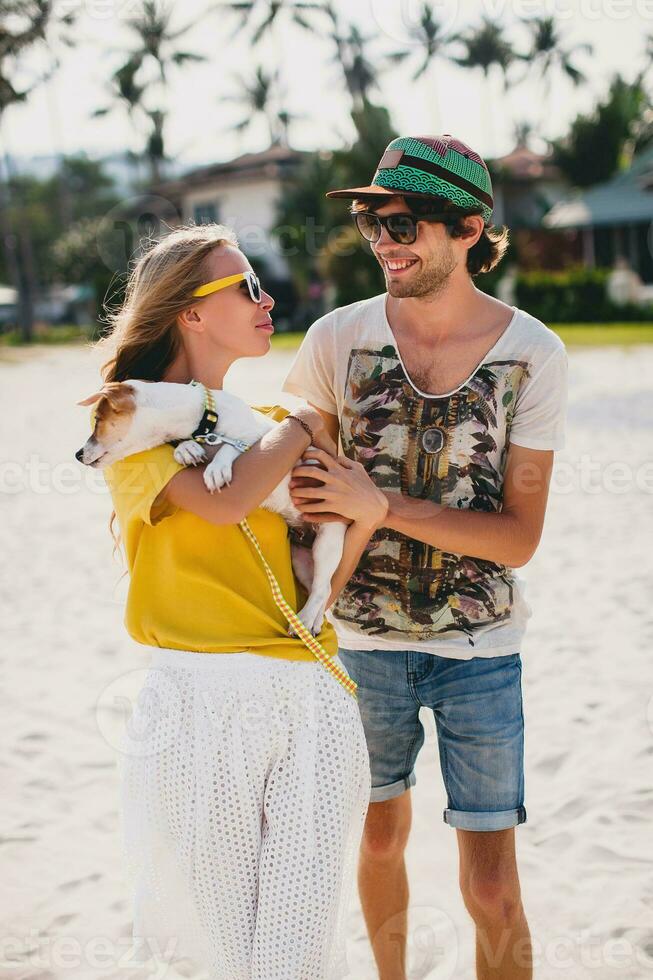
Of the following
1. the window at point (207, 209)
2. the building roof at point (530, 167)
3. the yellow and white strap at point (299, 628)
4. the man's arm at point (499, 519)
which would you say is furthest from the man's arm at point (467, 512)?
the window at point (207, 209)

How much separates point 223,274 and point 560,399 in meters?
0.99

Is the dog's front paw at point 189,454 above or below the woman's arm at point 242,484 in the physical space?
above

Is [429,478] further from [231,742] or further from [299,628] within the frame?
[231,742]

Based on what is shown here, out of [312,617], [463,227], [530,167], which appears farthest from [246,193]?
[312,617]

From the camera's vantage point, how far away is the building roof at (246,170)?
4419cm

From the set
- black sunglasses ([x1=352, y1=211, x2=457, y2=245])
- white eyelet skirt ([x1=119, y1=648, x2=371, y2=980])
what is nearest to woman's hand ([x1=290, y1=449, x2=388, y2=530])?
white eyelet skirt ([x1=119, y1=648, x2=371, y2=980])

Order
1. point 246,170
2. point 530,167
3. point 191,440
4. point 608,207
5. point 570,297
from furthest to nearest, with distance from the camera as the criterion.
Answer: point 530,167
point 246,170
point 608,207
point 570,297
point 191,440

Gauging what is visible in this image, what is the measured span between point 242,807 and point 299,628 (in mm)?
415

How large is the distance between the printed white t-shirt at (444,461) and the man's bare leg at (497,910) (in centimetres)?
52

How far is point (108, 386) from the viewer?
236cm

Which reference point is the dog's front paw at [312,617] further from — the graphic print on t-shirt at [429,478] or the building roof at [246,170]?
the building roof at [246,170]

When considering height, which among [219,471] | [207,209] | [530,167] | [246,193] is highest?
[530,167]

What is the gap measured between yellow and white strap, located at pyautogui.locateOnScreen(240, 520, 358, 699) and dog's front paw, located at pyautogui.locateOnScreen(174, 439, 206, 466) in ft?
0.59

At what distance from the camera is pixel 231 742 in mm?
2324
